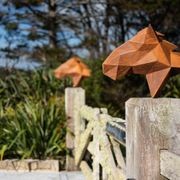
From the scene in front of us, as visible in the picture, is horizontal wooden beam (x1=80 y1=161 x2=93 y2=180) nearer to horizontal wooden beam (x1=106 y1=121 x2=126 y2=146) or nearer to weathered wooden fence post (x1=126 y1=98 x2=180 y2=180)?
horizontal wooden beam (x1=106 y1=121 x2=126 y2=146)

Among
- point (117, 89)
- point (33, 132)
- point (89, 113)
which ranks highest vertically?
point (117, 89)

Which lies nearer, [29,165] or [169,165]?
[169,165]

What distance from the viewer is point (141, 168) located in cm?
313

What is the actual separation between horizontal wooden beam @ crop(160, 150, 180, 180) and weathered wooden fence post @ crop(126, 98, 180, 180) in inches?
0.9

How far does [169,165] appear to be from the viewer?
9.63ft

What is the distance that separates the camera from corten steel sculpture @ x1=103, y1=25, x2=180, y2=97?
325 centimetres

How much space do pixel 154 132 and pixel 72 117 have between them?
502 centimetres

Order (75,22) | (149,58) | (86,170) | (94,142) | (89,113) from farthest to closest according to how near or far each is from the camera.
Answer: (75,22), (86,170), (89,113), (94,142), (149,58)

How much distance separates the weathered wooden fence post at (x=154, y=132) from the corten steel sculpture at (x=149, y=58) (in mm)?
165

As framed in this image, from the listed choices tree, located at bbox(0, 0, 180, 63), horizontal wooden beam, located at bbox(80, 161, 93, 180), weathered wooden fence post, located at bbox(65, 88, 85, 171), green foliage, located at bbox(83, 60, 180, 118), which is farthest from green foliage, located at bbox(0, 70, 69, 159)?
tree, located at bbox(0, 0, 180, 63)

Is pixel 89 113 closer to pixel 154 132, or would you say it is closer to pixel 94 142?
pixel 94 142

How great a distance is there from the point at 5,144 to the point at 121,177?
3.77 meters

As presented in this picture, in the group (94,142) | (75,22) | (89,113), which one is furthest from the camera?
(75,22)

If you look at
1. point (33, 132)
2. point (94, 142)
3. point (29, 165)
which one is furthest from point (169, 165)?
point (33, 132)
